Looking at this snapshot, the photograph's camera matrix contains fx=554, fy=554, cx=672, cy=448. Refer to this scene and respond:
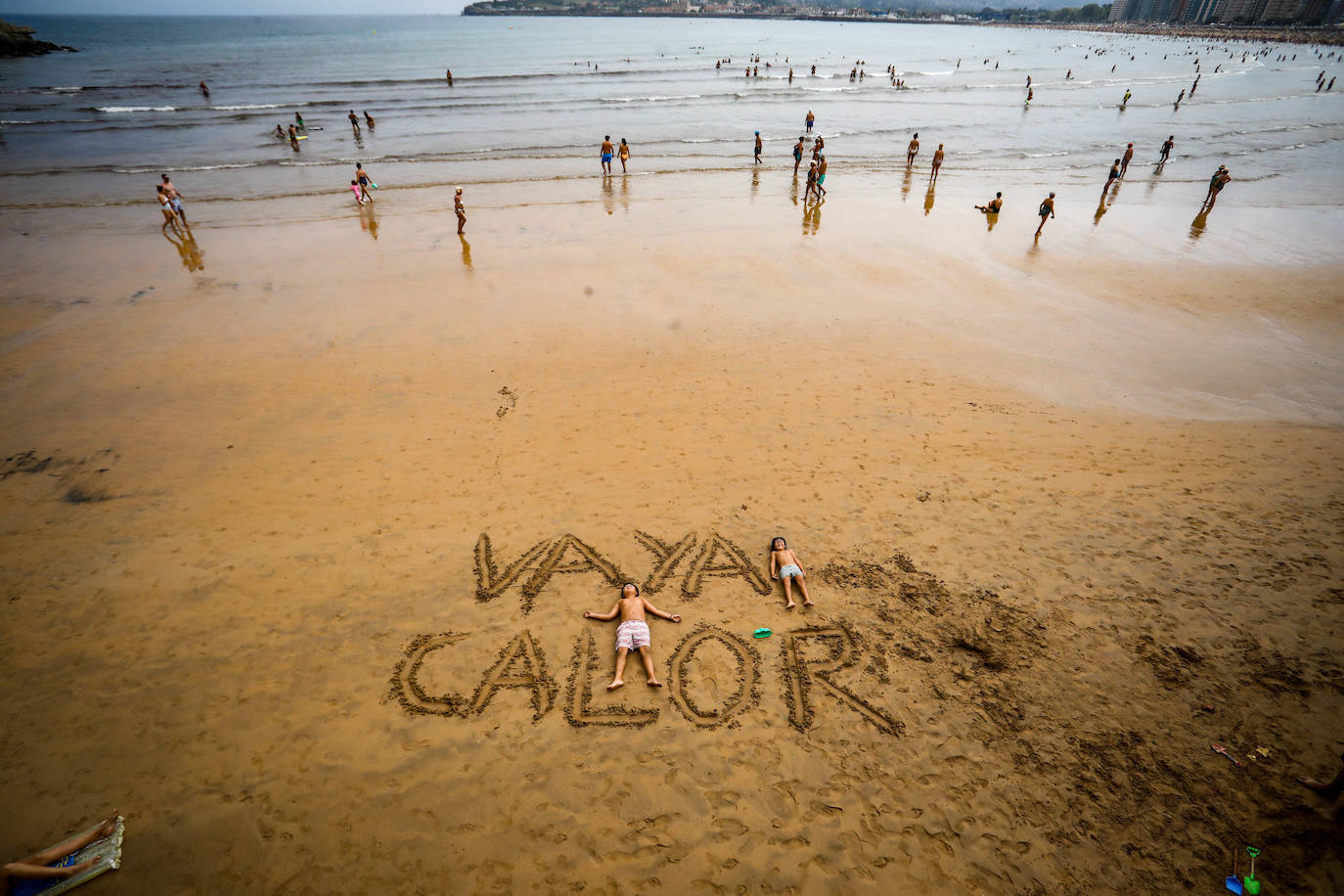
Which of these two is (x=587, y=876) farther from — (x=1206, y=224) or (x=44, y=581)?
(x=1206, y=224)

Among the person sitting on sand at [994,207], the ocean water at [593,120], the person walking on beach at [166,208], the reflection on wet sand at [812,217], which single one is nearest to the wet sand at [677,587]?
the person walking on beach at [166,208]

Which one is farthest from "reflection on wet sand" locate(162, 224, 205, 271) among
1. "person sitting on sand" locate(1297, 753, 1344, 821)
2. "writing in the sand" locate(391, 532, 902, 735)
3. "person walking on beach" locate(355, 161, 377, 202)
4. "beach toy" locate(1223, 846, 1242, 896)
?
"person sitting on sand" locate(1297, 753, 1344, 821)

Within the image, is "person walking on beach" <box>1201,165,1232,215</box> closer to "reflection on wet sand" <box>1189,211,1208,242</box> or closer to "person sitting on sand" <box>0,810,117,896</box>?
"reflection on wet sand" <box>1189,211,1208,242</box>

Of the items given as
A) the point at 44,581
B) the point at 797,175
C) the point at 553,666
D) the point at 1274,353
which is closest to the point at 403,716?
the point at 553,666

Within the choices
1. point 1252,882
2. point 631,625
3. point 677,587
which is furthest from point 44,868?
point 1252,882

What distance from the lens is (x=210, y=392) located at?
463 inches

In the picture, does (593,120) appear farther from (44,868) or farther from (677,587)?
(44,868)

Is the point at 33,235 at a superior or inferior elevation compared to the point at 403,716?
superior

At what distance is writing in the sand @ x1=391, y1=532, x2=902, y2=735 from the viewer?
6.24m

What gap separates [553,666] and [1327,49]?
556 feet

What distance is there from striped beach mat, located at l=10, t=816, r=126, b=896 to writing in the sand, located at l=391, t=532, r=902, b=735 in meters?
2.46

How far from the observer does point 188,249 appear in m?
18.6

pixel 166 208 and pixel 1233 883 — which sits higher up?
pixel 166 208

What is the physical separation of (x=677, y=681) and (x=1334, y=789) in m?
6.39
